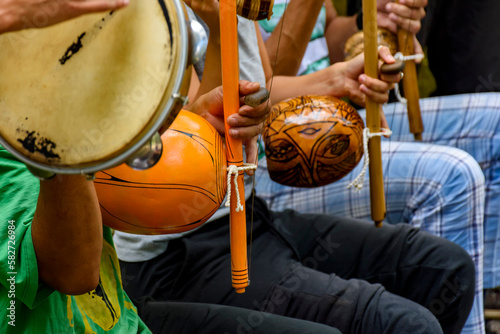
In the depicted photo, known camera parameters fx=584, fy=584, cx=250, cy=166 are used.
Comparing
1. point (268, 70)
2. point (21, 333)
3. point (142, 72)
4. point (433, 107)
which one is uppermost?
point (142, 72)

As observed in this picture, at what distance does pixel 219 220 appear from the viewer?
4.20 feet

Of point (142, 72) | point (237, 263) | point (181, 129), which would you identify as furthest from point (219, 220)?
point (142, 72)

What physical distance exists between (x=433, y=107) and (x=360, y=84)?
60 centimetres

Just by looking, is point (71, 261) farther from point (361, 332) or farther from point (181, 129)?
point (361, 332)

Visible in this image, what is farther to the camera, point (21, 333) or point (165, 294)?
point (165, 294)

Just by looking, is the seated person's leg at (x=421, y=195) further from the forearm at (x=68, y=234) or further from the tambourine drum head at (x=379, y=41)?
→ the forearm at (x=68, y=234)

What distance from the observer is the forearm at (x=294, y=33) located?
148 cm

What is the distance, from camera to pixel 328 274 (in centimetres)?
130

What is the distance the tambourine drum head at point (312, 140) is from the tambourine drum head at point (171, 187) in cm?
38

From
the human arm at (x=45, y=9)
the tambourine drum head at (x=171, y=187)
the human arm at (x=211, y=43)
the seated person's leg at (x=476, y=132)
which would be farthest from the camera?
the seated person's leg at (x=476, y=132)

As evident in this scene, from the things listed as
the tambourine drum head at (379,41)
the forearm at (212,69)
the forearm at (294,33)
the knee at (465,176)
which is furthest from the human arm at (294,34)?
the knee at (465,176)

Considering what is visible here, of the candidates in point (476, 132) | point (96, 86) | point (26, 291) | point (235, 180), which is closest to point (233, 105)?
point (235, 180)

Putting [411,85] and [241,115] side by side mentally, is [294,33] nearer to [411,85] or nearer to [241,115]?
[411,85]

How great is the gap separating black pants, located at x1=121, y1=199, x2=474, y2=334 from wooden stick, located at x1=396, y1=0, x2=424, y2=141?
414mm
